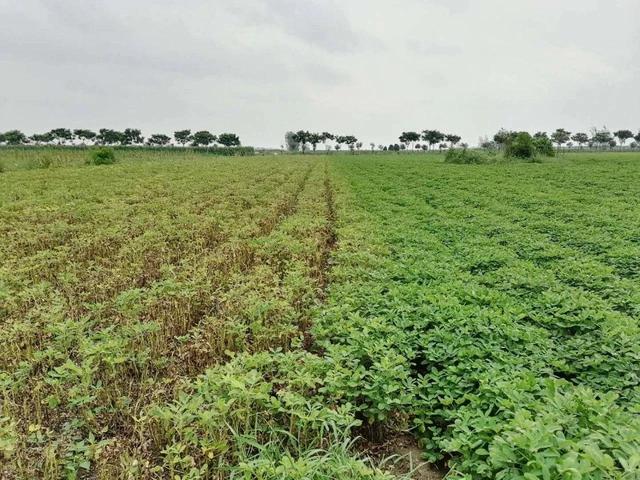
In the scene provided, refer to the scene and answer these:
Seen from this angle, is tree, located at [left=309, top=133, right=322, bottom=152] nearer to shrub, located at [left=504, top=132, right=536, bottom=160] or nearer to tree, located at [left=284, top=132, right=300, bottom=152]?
tree, located at [left=284, top=132, right=300, bottom=152]

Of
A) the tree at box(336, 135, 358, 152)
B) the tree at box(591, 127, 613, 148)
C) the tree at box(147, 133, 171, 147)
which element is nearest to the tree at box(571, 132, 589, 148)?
the tree at box(591, 127, 613, 148)

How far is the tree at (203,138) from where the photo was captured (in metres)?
110

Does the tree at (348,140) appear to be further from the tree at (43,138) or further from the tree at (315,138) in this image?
the tree at (43,138)

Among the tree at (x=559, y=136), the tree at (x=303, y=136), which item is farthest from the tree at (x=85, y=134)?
the tree at (x=559, y=136)

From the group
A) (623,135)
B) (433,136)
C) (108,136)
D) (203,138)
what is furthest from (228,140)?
(623,135)

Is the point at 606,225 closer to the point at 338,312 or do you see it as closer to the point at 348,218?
the point at 348,218

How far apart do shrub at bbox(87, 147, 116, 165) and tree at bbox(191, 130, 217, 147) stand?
76.5 metres

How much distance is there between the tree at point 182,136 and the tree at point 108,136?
52.6ft

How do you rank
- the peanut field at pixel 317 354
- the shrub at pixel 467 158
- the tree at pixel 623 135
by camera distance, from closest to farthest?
the peanut field at pixel 317 354, the shrub at pixel 467 158, the tree at pixel 623 135

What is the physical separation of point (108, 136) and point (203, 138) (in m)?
22.9

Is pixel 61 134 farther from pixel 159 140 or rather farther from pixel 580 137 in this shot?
pixel 580 137

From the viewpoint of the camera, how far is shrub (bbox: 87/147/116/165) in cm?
3469

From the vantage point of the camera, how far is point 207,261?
7527 millimetres

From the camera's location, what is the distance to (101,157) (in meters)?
35.1
